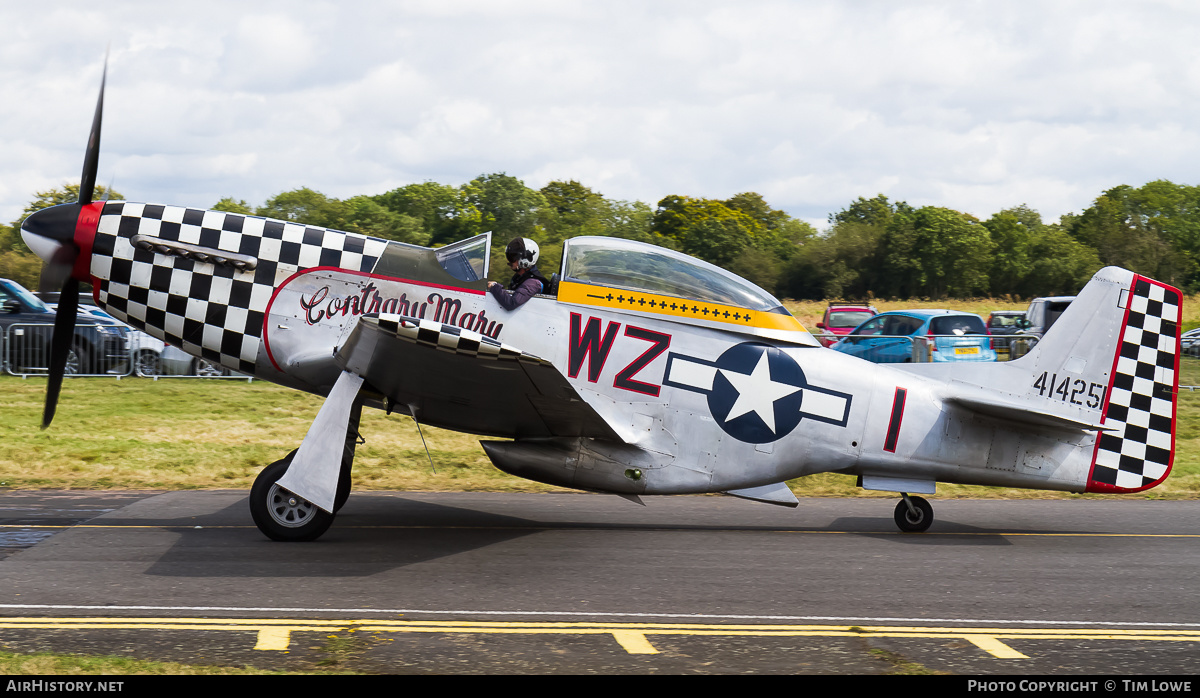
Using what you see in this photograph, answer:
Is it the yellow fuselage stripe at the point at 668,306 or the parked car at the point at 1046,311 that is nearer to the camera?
the yellow fuselage stripe at the point at 668,306

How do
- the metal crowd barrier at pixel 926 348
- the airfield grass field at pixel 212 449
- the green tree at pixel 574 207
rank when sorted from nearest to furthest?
the airfield grass field at pixel 212 449 → the metal crowd barrier at pixel 926 348 → the green tree at pixel 574 207

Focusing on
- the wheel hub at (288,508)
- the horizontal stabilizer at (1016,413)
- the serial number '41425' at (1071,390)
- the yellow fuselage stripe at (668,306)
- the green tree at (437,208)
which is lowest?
the wheel hub at (288,508)

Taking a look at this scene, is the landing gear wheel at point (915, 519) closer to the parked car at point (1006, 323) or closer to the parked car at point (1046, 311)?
the parked car at point (1046, 311)

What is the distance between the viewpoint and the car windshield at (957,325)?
24.9 meters

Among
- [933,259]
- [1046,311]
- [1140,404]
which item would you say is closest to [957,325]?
[1046,311]

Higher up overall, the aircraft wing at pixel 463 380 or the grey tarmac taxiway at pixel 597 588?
the aircraft wing at pixel 463 380

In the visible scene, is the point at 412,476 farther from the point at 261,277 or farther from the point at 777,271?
the point at 777,271

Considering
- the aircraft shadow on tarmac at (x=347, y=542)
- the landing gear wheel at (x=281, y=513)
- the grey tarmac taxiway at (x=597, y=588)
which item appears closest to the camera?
the grey tarmac taxiway at (x=597, y=588)

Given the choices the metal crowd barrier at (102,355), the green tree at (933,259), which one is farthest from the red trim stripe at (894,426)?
the green tree at (933,259)

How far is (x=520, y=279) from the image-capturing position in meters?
7.70

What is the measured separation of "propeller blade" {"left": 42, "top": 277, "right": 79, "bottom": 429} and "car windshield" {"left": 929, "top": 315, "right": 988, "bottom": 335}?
2132cm

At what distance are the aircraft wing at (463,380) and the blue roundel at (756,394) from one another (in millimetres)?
993

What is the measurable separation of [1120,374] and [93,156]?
8.97 meters
